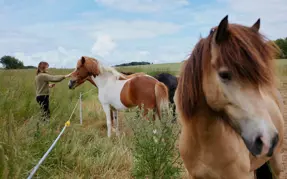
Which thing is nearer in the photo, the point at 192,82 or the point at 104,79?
the point at 192,82

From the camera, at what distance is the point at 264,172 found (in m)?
3.62

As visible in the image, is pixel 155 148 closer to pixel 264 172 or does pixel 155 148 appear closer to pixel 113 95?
pixel 264 172

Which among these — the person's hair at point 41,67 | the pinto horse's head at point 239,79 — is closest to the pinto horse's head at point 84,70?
the person's hair at point 41,67

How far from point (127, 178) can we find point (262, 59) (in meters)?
2.64

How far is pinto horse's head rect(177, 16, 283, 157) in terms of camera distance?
1.64m

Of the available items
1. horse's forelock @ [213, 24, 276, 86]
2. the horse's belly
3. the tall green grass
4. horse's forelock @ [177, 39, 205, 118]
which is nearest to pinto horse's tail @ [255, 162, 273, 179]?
the tall green grass

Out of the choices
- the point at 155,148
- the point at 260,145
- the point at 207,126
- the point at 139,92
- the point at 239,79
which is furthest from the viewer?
the point at 139,92

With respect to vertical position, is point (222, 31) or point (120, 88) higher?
point (222, 31)

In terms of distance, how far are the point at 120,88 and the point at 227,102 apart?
555cm

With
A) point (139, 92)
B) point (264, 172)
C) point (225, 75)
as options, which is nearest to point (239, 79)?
point (225, 75)

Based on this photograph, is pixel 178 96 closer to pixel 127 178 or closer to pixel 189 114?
pixel 189 114

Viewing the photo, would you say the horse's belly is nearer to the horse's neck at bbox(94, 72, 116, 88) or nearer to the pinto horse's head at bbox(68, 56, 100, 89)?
the horse's neck at bbox(94, 72, 116, 88)

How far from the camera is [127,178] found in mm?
3828

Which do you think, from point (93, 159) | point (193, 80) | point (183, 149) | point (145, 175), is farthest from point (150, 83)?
point (193, 80)
